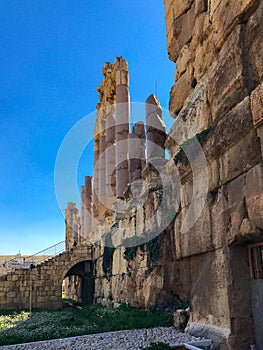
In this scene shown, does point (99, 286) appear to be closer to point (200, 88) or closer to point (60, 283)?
point (60, 283)

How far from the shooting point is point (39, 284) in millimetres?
20047

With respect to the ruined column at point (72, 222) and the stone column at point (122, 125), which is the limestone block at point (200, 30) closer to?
the stone column at point (122, 125)

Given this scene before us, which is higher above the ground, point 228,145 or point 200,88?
point 200,88

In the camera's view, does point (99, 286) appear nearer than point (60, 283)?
Yes

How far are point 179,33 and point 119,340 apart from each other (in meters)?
6.91

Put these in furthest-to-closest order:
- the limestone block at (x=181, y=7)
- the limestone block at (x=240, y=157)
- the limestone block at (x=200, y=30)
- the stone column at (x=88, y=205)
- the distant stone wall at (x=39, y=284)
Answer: the stone column at (x=88, y=205) → the distant stone wall at (x=39, y=284) → the limestone block at (x=181, y=7) → the limestone block at (x=200, y=30) → the limestone block at (x=240, y=157)

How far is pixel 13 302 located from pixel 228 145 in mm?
16804

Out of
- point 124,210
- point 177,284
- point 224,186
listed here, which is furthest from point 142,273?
point 224,186

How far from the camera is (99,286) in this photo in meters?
17.6

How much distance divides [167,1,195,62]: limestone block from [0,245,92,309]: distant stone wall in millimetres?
14532

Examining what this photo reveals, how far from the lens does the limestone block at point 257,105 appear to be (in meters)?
5.01

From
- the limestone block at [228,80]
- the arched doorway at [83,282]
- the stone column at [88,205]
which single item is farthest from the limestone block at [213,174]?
the stone column at [88,205]

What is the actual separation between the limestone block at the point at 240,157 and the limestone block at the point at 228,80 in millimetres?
742

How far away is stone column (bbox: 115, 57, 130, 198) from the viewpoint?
17.4 m
